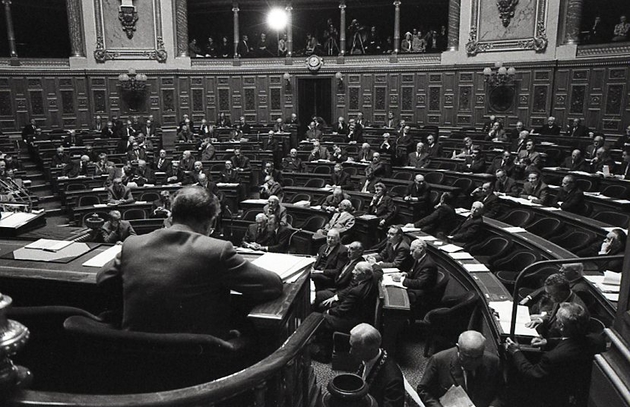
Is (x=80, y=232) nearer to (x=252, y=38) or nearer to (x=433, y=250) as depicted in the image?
(x=433, y=250)

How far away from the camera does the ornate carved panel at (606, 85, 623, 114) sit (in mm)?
14516

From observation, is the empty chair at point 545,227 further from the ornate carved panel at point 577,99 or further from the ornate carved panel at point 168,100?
the ornate carved panel at point 168,100

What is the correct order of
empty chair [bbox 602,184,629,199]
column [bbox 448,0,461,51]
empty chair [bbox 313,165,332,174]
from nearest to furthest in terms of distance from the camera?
empty chair [bbox 602,184,629,199]
empty chair [bbox 313,165,332,174]
column [bbox 448,0,461,51]

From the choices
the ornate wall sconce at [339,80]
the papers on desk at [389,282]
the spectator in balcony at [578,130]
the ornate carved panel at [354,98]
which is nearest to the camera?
the papers on desk at [389,282]

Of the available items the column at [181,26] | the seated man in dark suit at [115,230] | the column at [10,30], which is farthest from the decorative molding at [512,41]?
the column at [10,30]

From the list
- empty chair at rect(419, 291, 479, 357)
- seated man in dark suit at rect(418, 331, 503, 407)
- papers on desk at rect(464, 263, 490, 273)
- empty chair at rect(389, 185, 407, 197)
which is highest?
empty chair at rect(389, 185, 407, 197)

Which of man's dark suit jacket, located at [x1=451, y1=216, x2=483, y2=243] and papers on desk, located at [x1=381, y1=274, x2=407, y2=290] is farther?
man's dark suit jacket, located at [x1=451, y1=216, x2=483, y2=243]

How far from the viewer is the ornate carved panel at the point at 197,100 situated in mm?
20156

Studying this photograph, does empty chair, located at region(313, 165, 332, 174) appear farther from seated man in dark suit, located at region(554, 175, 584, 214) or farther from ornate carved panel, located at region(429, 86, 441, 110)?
ornate carved panel, located at region(429, 86, 441, 110)

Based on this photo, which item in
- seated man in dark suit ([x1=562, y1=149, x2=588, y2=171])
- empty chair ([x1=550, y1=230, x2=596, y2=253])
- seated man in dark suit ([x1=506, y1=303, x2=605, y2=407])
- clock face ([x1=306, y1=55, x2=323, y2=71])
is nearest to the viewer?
seated man in dark suit ([x1=506, y1=303, x2=605, y2=407])

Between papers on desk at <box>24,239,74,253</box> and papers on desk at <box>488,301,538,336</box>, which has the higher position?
papers on desk at <box>24,239,74,253</box>

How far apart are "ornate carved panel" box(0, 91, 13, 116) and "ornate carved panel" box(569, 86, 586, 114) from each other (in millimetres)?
19221

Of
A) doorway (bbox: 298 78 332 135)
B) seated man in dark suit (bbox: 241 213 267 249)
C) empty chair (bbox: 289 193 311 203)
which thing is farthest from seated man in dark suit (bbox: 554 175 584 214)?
doorway (bbox: 298 78 332 135)

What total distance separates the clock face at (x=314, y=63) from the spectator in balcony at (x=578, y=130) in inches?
371
